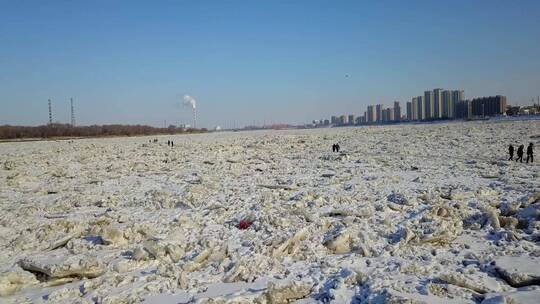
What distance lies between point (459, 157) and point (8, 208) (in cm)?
1910

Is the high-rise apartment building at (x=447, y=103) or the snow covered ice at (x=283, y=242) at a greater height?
the high-rise apartment building at (x=447, y=103)

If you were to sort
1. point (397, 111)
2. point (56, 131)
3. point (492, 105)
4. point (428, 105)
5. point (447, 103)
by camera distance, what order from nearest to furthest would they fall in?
point (56, 131)
point (492, 105)
point (447, 103)
point (428, 105)
point (397, 111)

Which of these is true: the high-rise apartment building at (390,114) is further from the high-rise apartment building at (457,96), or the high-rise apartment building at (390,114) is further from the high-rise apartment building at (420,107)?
the high-rise apartment building at (457,96)

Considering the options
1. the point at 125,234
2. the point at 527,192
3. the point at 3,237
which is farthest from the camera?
the point at 527,192

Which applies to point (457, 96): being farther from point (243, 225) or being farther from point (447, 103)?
point (243, 225)

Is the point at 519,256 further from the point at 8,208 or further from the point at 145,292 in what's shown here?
the point at 8,208

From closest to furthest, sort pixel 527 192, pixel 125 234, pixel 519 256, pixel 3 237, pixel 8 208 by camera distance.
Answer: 1. pixel 519 256
2. pixel 125 234
3. pixel 3 237
4. pixel 527 192
5. pixel 8 208

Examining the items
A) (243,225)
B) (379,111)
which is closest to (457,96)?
(379,111)

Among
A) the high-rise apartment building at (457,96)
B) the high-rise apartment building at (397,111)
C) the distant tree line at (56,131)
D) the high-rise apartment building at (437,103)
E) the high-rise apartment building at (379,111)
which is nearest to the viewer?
the distant tree line at (56,131)

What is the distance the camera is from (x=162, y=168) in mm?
19484

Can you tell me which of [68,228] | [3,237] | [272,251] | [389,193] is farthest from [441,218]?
[3,237]

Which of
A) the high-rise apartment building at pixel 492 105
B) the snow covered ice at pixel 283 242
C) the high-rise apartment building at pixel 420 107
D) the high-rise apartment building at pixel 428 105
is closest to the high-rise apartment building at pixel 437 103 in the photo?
the high-rise apartment building at pixel 428 105

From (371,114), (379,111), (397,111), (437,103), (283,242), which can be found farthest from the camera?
(371,114)

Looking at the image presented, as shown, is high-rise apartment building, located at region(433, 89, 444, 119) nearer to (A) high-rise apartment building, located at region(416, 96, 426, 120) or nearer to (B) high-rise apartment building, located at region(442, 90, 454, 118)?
(B) high-rise apartment building, located at region(442, 90, 454, 118)
